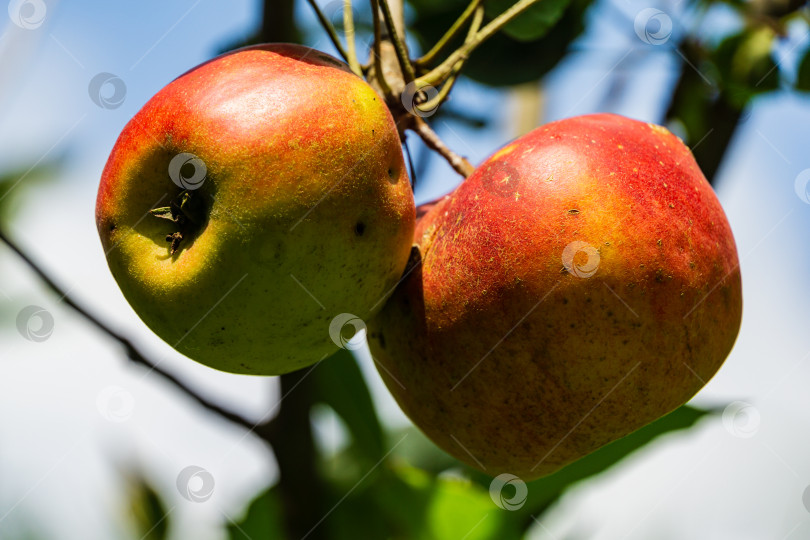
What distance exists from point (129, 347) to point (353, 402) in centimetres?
61

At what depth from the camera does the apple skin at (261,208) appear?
1.01 meters

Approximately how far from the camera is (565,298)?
3.61ft

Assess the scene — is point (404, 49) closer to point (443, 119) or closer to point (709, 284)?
point (709, 284)

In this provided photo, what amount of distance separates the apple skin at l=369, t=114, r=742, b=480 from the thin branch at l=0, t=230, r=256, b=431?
40 cm

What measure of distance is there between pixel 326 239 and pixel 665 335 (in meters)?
0.46

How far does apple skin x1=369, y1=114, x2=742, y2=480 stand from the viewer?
1.11m

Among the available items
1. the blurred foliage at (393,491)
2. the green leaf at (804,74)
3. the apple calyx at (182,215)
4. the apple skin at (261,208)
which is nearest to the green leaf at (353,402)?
the blurred foliage at (393,491)

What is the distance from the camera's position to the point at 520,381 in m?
1.15

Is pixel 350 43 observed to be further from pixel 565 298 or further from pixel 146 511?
pixel 146 511

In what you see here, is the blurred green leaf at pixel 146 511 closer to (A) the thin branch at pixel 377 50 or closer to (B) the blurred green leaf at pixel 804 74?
(A) the thin branch at pixel 377 50

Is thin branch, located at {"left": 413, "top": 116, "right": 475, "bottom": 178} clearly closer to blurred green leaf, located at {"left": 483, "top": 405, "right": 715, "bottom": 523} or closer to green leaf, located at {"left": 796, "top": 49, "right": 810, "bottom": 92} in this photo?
blurred green leaf, located at {"left": 483, "top": 405, "right": 715, "bottom": 523}

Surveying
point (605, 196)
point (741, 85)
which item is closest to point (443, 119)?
point (741, 85)

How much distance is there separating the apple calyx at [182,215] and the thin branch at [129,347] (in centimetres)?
39

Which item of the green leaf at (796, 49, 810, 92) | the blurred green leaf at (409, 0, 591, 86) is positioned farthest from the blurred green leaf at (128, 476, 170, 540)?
the green leaf at (796, 49, 810, 92)
